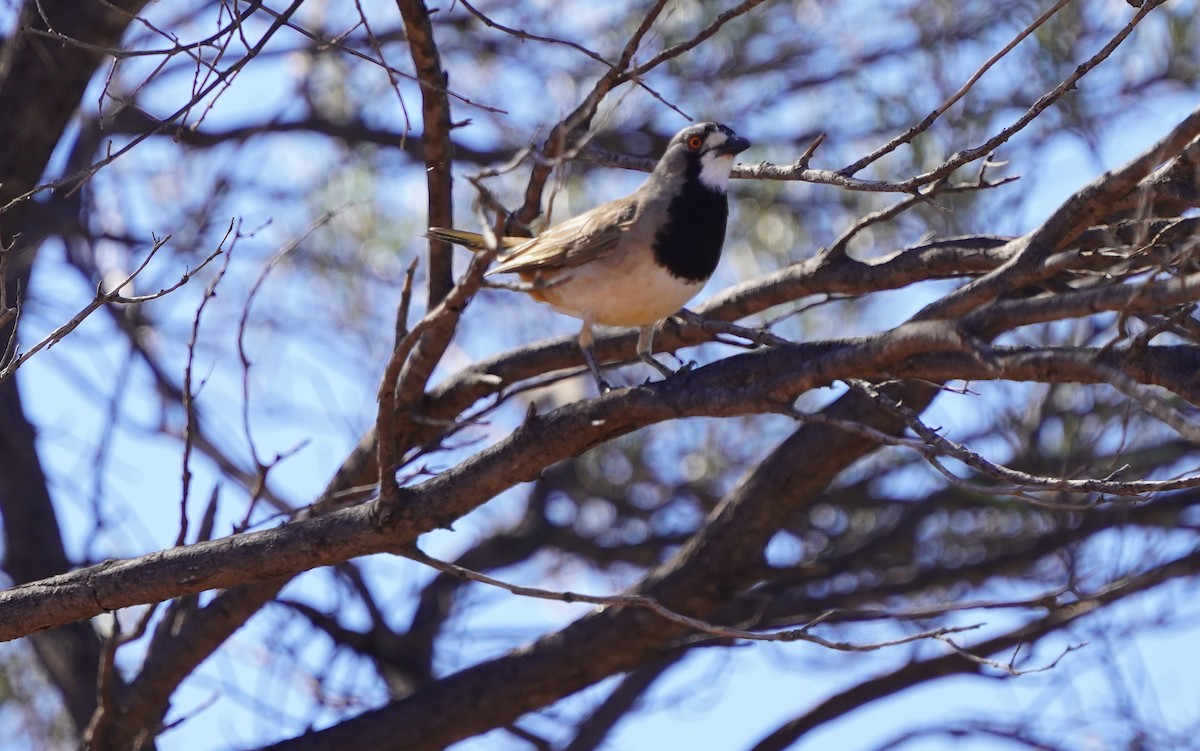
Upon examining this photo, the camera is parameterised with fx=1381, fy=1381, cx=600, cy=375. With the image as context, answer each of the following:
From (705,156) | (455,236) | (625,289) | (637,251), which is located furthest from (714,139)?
(455,236)

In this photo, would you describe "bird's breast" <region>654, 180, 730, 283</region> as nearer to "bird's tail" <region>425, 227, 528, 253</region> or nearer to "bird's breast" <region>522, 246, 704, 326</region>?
"bird's breast" <region>522, 246, 704, 326</region>

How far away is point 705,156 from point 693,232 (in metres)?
0.37

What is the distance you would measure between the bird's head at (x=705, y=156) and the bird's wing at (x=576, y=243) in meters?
0.25

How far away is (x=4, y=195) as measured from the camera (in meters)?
4.63

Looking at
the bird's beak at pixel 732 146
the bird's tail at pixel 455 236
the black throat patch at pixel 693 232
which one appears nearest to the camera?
the bird's tail at pixel 455 236

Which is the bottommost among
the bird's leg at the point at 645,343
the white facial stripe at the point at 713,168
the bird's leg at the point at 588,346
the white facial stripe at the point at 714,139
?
the bird's leg at the point at 588,346

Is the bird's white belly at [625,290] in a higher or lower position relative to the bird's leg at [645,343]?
lower

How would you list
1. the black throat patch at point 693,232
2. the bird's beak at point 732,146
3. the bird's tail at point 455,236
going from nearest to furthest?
the bird's tail at point 455,236 → the black throat patch at point 693,232 → the bird's beak at point 732,146

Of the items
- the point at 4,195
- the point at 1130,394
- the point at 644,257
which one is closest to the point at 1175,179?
the point at 1130,394

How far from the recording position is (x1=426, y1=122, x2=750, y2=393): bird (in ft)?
13.3

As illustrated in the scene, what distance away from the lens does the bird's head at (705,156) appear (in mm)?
4434

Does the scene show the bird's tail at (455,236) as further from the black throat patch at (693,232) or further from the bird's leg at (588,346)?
the black throat patch at (693,232)

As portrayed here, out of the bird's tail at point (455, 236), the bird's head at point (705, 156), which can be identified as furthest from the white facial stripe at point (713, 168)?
the bird's tail at point (455, 236)

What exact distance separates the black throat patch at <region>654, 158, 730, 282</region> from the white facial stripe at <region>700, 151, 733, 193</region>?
0.06 ft
